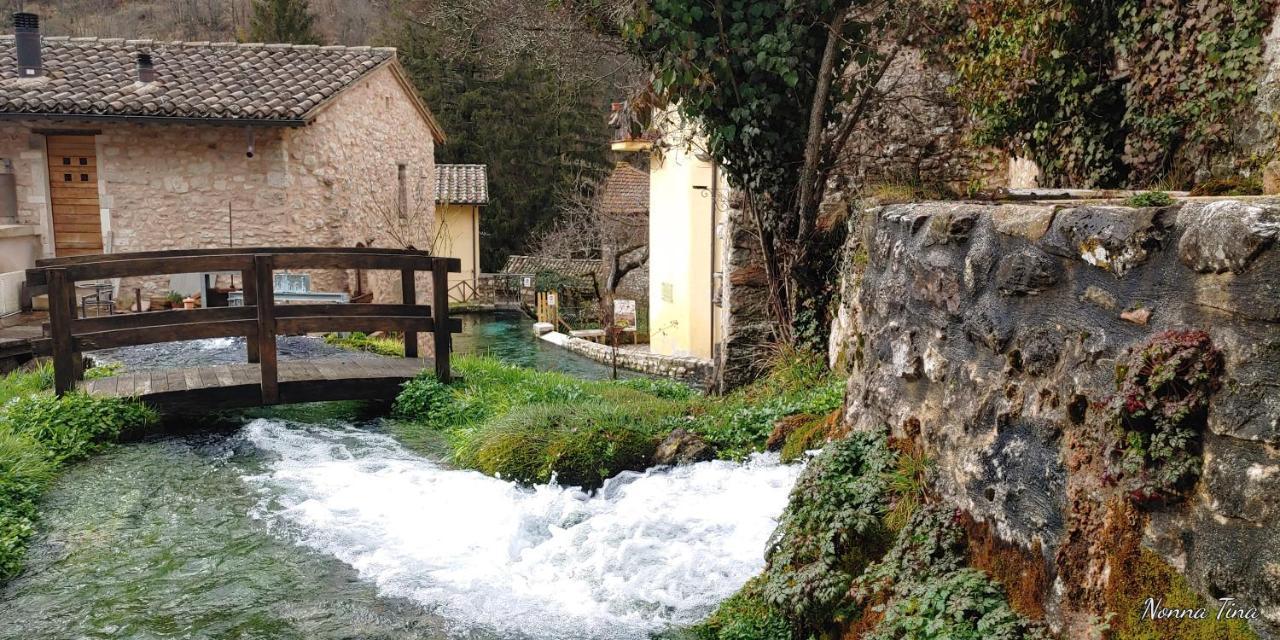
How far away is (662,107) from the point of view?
30.3 ft

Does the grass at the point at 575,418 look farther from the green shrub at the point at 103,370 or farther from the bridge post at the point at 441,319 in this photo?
the green shrub at the point at 103,370

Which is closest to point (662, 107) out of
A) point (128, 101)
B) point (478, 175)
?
point (128, 101)

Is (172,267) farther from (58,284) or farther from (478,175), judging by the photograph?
(478,175)

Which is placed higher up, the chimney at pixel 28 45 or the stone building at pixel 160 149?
the chimney at pixel 28 45

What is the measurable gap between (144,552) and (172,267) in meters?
3.31

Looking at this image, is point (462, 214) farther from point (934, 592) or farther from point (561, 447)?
point (934, 592)

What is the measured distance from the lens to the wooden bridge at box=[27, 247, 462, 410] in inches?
301

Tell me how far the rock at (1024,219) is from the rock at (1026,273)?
69 millimetres

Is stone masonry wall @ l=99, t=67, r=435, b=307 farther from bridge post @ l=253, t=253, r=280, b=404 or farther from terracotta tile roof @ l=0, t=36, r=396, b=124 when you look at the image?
bridge post @ l=253, t=253, r=280, b=404

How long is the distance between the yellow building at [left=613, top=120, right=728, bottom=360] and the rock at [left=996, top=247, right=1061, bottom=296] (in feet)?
40.2

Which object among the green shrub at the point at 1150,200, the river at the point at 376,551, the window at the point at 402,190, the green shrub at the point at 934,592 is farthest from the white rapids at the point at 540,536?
the window at the point at 402,190

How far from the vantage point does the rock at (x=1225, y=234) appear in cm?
246

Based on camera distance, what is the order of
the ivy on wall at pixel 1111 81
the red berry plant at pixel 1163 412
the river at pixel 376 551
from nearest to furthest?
1. the red berry plant at pixel 1163 412
2. the river at pixel 376 551
3. the ivy on wall at pixel 1111 81

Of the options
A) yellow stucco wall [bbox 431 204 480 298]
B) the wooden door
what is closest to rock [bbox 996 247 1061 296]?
the wooden door
